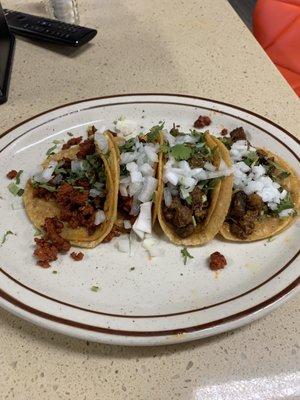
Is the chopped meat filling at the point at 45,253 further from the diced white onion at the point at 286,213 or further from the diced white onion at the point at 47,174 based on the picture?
the diced white onion at the point at 286,213

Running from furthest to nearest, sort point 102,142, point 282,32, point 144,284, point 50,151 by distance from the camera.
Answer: point 282,32, point 50,151, point 102,142, point 144,284

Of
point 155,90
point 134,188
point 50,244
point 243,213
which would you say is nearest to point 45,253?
point 50,244

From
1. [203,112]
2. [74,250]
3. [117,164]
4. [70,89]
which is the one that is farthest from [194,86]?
[74,250]

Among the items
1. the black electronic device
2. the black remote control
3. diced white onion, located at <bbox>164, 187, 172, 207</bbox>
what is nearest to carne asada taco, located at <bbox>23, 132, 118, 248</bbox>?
diced white onion, located at <bbox>164, 187, 172, 207</bbox>

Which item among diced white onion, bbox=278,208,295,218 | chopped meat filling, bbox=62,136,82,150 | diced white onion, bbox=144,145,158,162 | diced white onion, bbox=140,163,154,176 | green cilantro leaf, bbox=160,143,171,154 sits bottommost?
chopped meat filling, bbox=62,136,82,150

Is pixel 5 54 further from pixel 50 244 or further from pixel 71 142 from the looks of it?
pixel 50 244

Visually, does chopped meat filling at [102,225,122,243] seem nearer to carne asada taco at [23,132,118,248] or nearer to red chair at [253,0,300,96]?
carne asada taco at [23,132,118,248]
